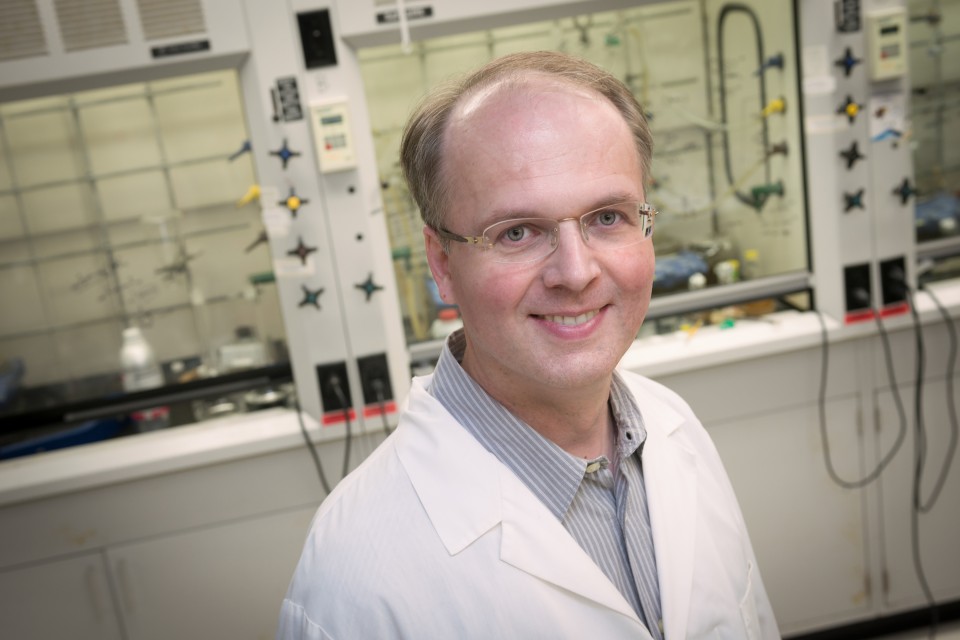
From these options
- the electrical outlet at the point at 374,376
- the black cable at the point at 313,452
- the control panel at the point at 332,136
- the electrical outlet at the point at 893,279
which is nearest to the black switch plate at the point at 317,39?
the control panel at the point at 332,136

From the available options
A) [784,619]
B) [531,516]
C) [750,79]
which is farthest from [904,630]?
[531,516]

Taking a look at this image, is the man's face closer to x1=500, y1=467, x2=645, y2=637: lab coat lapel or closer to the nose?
the nose

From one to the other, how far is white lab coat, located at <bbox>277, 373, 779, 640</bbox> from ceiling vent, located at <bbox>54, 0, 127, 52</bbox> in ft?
4.82

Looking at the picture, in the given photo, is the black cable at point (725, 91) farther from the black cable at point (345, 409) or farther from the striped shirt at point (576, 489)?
the striped shirt at point (576, 489)

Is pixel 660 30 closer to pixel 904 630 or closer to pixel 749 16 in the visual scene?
pixel 749 16

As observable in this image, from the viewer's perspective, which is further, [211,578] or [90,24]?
[211,578]

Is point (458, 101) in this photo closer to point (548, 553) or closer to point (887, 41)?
point (548, 553)

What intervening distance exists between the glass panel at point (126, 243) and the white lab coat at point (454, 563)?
5.09 feet

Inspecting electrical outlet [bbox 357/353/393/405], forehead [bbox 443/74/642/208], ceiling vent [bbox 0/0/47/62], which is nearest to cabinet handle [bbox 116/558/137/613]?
electrical outlet [bbox 357/353/393/405]

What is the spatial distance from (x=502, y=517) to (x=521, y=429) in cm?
12

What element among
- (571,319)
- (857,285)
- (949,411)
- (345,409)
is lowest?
(949,411)

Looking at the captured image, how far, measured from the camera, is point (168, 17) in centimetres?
200

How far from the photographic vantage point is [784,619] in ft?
8.45

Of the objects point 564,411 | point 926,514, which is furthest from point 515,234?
point 926,514
